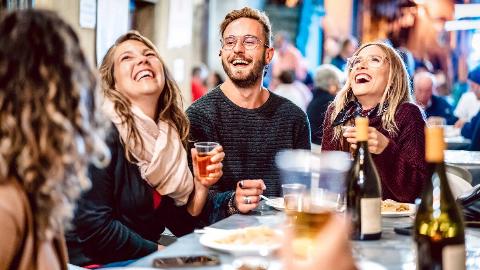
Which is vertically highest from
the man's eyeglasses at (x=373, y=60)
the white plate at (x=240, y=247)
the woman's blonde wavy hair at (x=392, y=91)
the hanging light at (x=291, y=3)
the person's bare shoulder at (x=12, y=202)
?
the hanging light at (x=291, y=3)

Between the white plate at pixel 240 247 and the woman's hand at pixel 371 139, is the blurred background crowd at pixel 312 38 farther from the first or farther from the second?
the woman's hand at pixel 371 139

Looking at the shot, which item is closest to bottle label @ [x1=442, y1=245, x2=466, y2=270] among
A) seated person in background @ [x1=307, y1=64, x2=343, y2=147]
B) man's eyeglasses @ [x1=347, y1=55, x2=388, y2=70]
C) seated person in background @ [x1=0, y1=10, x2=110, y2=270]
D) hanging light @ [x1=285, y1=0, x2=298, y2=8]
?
seated person in background @ [x1=0, y1=10, x2=110, y2=270]

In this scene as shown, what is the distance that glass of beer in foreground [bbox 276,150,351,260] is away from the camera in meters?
1.14

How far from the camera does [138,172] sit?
2.63m

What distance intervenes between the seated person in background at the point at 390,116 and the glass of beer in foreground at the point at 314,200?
0.94 feet

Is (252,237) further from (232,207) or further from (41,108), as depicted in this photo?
(232,207)

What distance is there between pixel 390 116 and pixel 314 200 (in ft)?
5.68

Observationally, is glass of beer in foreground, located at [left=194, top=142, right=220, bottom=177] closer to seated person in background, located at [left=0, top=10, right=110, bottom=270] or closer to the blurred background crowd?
the blurred background crowd

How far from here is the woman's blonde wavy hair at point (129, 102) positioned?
266cm

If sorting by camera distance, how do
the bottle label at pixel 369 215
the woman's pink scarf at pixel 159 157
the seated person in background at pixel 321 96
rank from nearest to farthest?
the bottle label at pixel 369 215 < the woman's pink scarf at pixel 159 157 < the seated person in background at pixel 321 96

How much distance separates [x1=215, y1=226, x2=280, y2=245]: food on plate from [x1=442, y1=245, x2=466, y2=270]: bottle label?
467mm

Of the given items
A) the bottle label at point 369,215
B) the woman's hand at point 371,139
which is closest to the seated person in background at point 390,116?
the woman's hand at point 371,139

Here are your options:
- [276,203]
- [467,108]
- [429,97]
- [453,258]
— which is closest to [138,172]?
[276,203]

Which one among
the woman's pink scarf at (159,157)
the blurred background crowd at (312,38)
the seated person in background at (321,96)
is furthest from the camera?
the seated person in background at (321,96)
